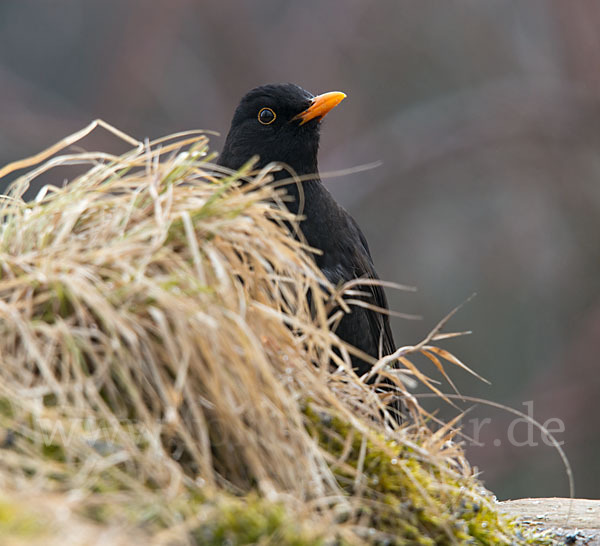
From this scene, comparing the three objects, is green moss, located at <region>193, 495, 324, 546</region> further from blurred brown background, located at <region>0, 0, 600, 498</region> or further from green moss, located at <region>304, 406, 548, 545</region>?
blurred brown background, located at <region>0, 0, 600, 498</region>

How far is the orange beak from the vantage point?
3.03 m

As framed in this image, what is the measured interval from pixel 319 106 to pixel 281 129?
0.16 metres

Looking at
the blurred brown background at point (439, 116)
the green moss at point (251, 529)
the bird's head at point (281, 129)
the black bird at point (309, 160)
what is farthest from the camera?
the blurred brown background at point (439, 116)

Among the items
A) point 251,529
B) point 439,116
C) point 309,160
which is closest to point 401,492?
point 251,529

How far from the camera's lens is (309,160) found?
3.10 metres

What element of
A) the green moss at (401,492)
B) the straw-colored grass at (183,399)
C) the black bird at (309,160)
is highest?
the black bird at (309,160)

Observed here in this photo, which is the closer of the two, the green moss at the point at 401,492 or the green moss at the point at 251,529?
the green moss at the point at 251,529

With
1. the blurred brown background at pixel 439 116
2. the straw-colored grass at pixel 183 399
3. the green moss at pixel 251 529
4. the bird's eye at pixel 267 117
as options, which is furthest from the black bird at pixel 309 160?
the blurred brown background at pixel 439 116

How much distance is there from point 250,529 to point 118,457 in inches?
7.1

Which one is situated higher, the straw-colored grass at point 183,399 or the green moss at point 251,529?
the straw-colored grass at point 183,399

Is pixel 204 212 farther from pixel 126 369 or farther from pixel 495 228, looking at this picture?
pixel 495 228

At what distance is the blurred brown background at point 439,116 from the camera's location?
946cm

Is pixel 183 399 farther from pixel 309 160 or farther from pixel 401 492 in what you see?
pixel 309 160

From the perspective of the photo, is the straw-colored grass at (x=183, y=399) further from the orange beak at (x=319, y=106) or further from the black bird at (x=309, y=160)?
the orange beak at (x=319, y=106)
